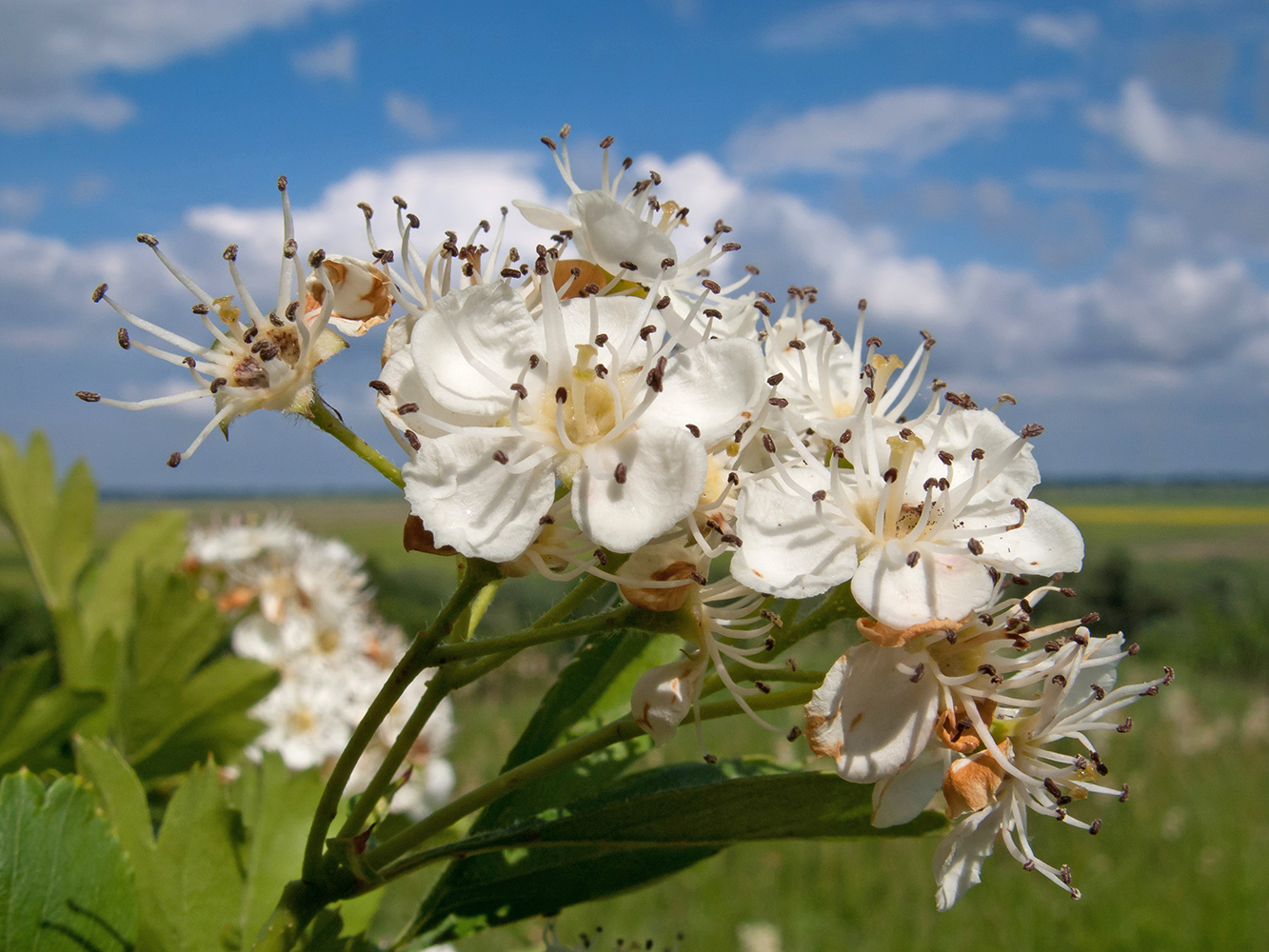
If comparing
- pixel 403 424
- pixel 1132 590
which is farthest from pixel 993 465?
pixel 1132 590

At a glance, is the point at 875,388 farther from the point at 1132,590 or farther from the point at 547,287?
the point at 1132,590

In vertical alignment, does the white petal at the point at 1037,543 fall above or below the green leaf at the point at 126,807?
above

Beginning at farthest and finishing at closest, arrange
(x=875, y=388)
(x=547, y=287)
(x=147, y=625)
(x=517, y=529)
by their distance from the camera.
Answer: (x=147, y=625), (x=875, y=388), (x=547, y=287), (x=517, y=529)

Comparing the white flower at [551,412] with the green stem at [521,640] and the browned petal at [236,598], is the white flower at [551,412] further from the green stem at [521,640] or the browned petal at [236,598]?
the browned petal at [236,598]

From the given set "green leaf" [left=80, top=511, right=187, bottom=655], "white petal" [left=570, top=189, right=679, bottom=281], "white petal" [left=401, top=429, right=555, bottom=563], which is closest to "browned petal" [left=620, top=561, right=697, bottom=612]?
"white petal" [left=401, top=429, right=555, bottom=563]

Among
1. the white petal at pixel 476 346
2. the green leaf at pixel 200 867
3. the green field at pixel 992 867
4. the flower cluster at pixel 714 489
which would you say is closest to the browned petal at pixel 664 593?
the flower cluster at pixel 714 489

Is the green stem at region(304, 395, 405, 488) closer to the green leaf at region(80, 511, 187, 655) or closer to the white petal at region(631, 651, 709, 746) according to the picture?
the white petal at region(631, 651, 709, 746)
